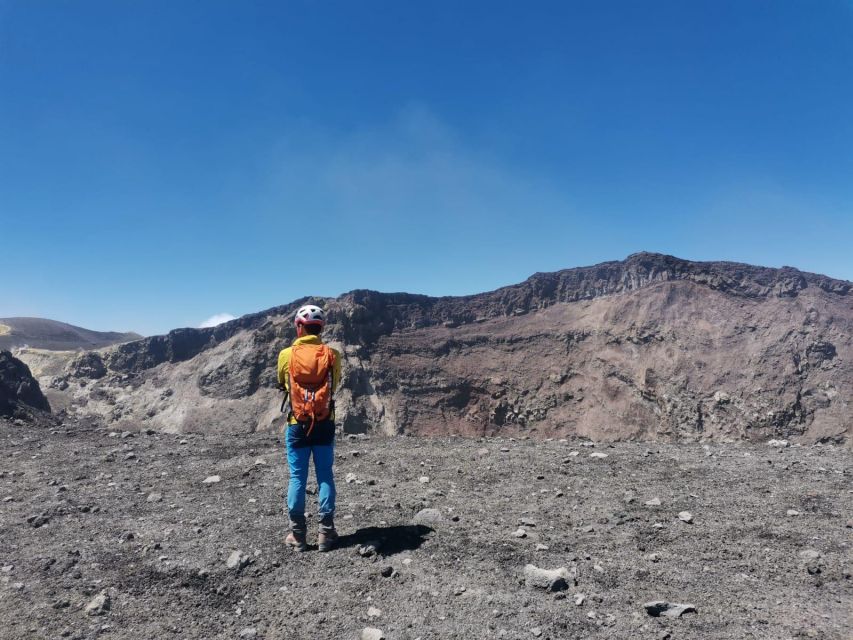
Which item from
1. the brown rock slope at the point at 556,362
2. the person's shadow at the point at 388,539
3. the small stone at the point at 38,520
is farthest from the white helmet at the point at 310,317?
the brown rock slope at the point at 556,362

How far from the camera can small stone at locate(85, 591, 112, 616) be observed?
405 cm

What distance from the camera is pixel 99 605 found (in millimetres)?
4113

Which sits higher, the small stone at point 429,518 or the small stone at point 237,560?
the small stone at point 429,518

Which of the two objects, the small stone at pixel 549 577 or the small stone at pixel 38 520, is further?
the small stone at pixel 38 520

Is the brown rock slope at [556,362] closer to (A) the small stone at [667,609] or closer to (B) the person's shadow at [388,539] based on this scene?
(B) the person's shadow at [388,539]

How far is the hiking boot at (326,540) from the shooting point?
4926mm

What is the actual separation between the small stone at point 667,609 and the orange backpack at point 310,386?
3.24 metres

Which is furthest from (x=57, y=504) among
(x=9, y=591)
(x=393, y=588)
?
(x=393, y=588)

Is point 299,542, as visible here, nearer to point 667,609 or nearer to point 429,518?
point 429,518

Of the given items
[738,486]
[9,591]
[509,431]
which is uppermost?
[738,486]

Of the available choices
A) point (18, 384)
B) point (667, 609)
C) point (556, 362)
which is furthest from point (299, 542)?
point (556, 362)

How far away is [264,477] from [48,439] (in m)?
6.23

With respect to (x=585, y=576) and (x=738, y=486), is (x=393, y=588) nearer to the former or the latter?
(x=585, y=576)

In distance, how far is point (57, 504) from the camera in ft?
21.5
